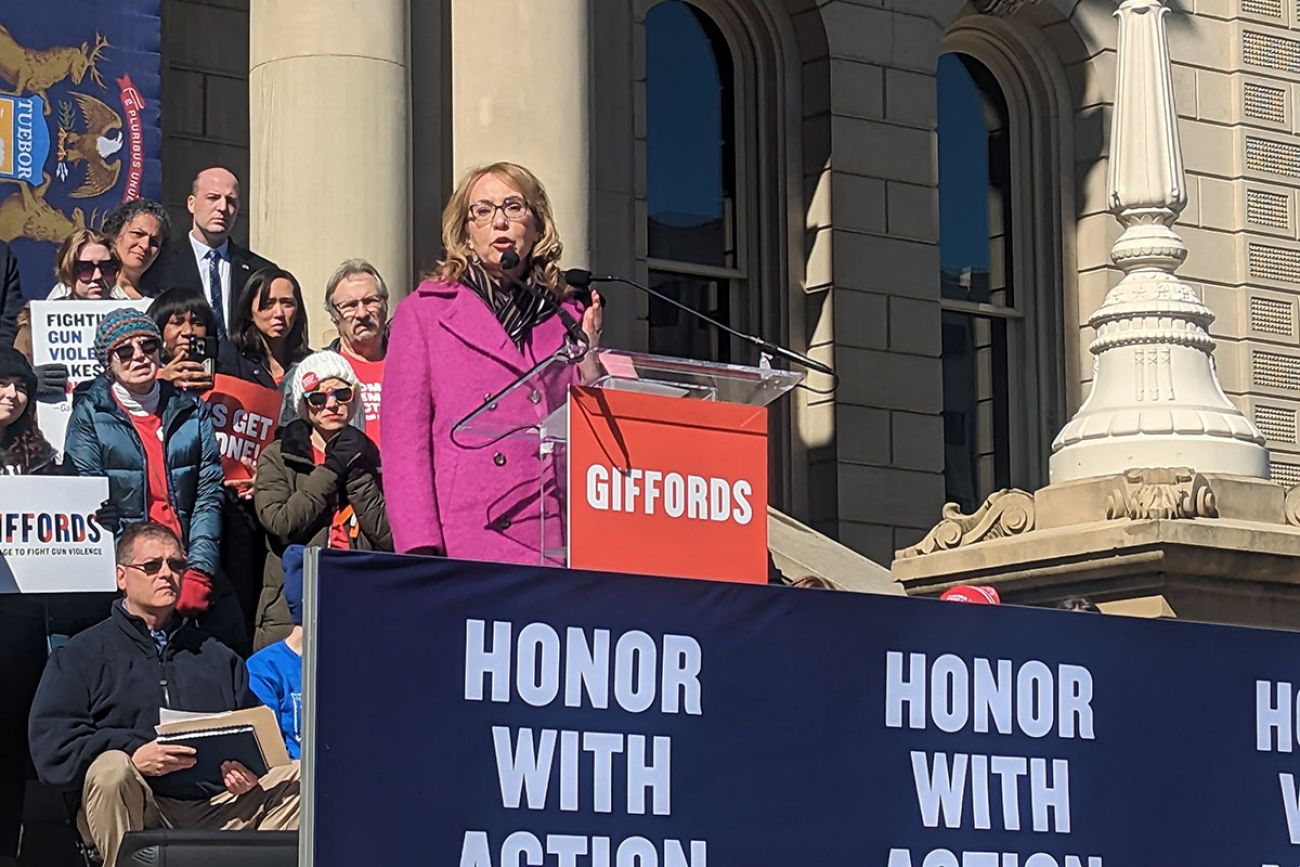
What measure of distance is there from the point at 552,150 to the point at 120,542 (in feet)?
19.4

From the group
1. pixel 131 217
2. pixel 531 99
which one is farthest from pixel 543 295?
pixel 531 99

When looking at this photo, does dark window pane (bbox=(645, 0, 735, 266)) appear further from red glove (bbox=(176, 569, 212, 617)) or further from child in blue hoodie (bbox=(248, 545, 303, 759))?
child in blue hoodie (bbox=(248, 545, 303, 759))

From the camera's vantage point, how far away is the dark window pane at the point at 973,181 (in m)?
21.2

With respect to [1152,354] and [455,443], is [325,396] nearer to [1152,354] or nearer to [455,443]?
[455,443]

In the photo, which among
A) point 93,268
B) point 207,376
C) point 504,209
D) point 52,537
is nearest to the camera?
point 504,209

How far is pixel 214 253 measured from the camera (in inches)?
422

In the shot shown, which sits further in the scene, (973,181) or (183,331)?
(973,181)

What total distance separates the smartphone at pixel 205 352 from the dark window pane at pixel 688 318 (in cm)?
892

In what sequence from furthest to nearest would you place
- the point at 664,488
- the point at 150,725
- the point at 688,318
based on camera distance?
1. the point at 688,318
2. the point at 150,725
3. the point at 664,488

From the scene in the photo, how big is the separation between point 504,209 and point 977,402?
14.0 metres

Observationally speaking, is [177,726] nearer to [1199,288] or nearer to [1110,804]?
[1110,804]

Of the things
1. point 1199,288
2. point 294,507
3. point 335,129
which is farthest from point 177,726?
point 1199,288

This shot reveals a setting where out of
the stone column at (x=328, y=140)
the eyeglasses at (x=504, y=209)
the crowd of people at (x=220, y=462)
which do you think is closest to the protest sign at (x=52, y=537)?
the crowd of people at (x=220, y=462)

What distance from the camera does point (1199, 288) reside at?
2091 centimetres
